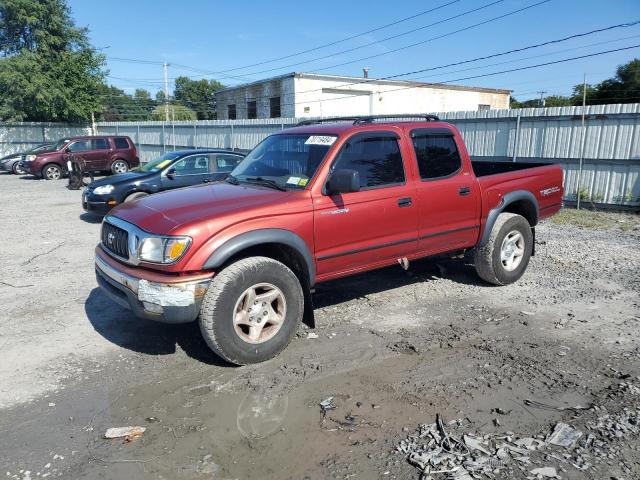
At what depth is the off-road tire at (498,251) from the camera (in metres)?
5.86

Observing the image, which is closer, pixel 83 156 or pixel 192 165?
pixel 192 165

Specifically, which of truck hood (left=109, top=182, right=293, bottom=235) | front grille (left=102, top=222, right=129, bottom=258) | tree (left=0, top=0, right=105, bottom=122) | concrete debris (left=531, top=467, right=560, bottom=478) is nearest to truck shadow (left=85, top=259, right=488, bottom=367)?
front grille (left=102, top=222, right=129, bottom=258)

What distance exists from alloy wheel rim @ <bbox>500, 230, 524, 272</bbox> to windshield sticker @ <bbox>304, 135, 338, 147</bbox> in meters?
2.65

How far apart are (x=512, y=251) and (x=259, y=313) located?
360cm

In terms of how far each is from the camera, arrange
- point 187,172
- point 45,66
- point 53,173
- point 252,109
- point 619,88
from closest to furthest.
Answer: point 187,172 < point 53,173 < point 45,66 < point 252,109 < point 619,88

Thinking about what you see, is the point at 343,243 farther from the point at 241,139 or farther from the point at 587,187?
the point at 241,139

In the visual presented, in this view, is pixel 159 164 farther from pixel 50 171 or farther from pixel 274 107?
pixel 274 107

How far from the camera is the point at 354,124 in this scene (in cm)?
494

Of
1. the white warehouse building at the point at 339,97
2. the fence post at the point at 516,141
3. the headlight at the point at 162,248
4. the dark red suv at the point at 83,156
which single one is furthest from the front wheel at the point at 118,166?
the headlight at the point at 162,248

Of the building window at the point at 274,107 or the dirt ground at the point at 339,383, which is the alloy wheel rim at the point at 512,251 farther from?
the building window at the point at 274,107

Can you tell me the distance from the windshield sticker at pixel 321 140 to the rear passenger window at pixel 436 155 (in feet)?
3.24

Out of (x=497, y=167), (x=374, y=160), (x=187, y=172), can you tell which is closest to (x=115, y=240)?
(x=374, y=160)

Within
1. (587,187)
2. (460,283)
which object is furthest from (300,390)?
(587,187)

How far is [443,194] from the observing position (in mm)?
5230
